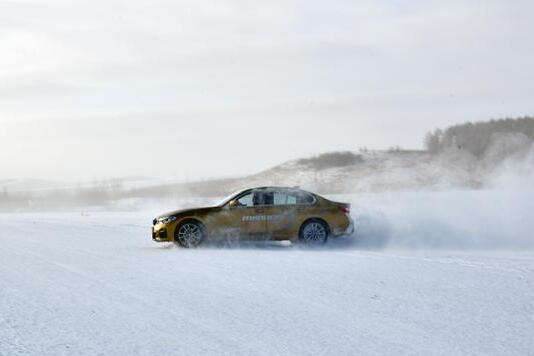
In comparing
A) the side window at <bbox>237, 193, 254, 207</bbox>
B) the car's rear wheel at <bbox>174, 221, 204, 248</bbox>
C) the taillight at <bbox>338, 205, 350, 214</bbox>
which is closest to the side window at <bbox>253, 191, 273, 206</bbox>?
the side window at <bbox>237, 193, 254, 207</bbox>

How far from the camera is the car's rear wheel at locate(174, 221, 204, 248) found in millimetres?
14625

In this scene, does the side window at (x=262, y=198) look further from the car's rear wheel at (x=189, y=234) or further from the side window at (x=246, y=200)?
the car's rear wheel at (x=189, y=234)

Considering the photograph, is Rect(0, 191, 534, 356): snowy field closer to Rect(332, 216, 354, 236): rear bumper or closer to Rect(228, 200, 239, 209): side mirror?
Rect(332, 216, 354, 236): rear bumper

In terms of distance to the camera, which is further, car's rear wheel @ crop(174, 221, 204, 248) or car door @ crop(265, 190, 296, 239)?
car door @ crop(265, 190, 296, 239)

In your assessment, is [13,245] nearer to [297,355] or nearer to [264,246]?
[264,246]

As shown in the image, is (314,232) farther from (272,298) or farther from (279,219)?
(272,298)

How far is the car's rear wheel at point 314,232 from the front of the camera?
48.6 feet

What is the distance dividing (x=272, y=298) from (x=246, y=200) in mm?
6840

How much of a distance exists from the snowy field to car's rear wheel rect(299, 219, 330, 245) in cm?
31

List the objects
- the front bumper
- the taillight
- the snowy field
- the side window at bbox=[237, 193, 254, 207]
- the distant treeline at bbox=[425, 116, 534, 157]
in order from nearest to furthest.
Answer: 1. the snowy field
2. the front bumper
3. the side window at bbox=[237, 193, 254, 207]
4. the taillight
5. the distant treeline at bbox=[425, 116, 534, 157]

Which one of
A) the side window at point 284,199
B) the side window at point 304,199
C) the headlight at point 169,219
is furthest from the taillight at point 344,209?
→ the headlight at point 169,219

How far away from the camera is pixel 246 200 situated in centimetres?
1491

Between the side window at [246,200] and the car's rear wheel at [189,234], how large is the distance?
3.56ft

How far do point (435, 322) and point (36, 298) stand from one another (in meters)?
4.99
